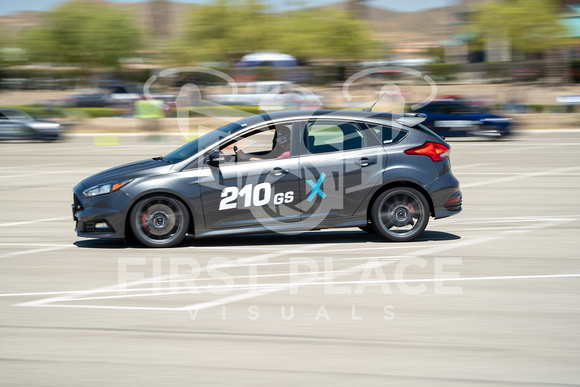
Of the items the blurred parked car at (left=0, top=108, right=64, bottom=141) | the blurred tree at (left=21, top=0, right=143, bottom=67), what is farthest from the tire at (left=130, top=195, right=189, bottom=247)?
the blurred tree at (left=21, top=0, right=143, bottom=67)

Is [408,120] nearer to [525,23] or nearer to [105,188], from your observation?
[105,188]

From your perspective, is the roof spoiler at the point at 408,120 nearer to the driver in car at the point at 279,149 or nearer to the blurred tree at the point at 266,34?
the driver in car at the point at 279,149

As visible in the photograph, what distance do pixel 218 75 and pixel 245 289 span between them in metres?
52.8

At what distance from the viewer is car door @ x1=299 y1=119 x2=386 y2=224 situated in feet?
26.8

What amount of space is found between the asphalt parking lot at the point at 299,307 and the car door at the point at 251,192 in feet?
1.27

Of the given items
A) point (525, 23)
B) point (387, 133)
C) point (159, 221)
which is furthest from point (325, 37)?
point (159, 221)

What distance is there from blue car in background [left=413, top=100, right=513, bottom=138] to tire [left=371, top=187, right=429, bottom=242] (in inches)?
660

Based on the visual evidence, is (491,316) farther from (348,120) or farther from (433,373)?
(348,120)

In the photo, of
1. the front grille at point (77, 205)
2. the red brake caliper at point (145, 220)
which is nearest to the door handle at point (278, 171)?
the red brake caliper at point (145, 220)

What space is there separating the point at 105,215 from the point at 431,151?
4.04 m

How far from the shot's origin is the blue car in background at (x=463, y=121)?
24.7 m

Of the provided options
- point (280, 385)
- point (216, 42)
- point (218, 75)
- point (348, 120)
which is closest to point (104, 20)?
point (216, 42)

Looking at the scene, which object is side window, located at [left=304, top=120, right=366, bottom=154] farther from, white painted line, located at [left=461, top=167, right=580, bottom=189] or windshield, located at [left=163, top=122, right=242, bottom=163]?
white painted line, located at [left=461, top=167, right=580, bottom=189]

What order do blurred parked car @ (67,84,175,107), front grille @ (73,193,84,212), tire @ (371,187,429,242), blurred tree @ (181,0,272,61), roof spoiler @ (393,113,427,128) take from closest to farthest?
1. front grille @ (73,193,84,212)
2. tire @ (371,187,429,242)
3. roof spoiler @ (393,113,427,128)
4. blurred parked car @ (67,84,175,107)
5. blurred tree @ (181,0,272,61)
